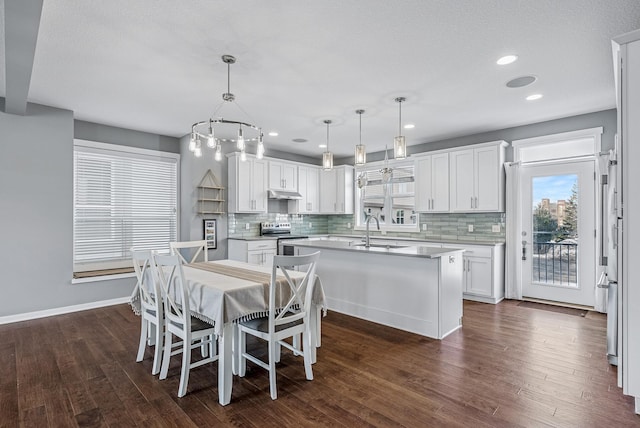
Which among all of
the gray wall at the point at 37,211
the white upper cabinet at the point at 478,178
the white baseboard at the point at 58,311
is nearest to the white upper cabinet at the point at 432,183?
the white upper cabinet at the point at 478,178

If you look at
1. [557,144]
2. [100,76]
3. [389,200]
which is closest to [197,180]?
[100,76]

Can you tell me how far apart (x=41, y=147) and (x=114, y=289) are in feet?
6.80

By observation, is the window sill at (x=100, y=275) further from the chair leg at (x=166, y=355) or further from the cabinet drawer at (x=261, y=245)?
the chair leg at (x=166, y=355)

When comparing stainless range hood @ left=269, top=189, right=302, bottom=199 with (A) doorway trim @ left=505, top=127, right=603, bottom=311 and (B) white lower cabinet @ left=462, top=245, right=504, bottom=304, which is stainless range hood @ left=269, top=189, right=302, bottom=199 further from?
(A) doorway trim @ left=505, top=127, right=603, bottom=311

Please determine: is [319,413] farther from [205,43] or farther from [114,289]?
[114,289]

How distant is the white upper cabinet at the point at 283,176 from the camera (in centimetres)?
642

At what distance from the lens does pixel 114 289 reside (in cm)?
484

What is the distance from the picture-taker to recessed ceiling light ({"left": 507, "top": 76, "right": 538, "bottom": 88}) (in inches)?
130

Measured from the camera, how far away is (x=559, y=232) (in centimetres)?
472

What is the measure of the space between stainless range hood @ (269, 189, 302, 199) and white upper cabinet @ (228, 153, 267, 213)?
0.13 m

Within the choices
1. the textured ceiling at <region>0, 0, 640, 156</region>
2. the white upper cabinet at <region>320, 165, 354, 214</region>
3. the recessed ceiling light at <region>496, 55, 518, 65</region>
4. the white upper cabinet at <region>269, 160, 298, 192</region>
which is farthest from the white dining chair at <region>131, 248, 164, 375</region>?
the white upper cabinet at <region>320, 165, 354, 214</region>

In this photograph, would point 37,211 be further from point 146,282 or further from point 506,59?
point 506,59

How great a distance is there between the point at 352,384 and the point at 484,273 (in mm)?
3224

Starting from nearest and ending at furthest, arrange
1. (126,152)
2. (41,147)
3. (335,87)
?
(335,87) < (41,147) < (126,152)
